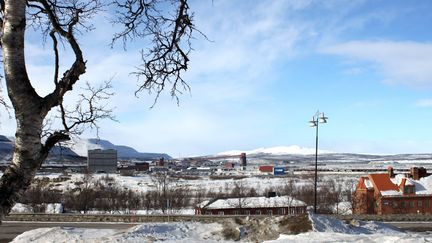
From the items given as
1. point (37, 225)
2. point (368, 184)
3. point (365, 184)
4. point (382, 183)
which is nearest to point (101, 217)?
point (37, 225)

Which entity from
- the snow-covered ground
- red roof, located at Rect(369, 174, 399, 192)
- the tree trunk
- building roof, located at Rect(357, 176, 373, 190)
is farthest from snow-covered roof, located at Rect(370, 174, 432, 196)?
the tree trunk

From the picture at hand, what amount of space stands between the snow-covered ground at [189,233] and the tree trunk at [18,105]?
8.08 metres

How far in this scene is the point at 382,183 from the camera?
172 ft

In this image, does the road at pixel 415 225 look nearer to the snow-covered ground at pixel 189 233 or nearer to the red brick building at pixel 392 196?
the snow-covered ground at pixel 189 233

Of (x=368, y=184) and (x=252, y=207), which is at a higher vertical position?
(x=368, y=184)

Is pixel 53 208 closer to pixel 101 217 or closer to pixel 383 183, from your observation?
pixel 101 217

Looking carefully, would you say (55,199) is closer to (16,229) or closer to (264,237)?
(16,229)

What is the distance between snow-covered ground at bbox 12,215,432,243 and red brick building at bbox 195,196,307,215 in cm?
3373

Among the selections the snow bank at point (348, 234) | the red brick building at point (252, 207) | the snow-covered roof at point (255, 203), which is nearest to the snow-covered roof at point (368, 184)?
the snow-covered roof at point (255, 203)

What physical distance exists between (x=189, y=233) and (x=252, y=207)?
37905mm

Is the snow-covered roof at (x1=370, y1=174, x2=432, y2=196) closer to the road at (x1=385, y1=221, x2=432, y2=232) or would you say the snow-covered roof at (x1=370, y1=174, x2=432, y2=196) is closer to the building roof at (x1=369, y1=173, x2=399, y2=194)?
the building roof at (x1=369, y1=173, x2=399, y2=194)

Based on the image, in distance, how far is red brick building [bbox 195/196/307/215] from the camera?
47938 millimetres

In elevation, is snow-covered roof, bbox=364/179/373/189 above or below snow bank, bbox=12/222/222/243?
below

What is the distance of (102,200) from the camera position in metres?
58.3
